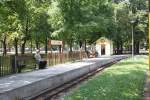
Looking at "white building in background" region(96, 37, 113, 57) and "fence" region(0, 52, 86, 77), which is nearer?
"fence" region(0, 52, 86, 77)

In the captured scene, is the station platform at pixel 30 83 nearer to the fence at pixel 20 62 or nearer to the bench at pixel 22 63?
the fence at pixel 20 62

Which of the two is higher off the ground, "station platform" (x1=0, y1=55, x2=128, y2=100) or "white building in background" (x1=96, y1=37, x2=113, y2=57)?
"white building in background" (x1=96, y1=37, x2=113, y2=57)

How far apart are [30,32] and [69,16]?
67.8ft

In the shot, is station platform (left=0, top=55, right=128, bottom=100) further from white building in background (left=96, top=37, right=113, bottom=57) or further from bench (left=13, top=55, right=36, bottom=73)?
white building in background (left=96, top=37, right=113, bottom=57)

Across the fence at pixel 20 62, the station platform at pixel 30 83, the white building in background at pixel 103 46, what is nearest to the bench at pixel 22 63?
the fence at pixel 20 62

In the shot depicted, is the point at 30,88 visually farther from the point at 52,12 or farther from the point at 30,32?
the point at 30,32

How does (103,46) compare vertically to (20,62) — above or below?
above

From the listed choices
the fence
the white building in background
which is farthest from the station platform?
the white building in background

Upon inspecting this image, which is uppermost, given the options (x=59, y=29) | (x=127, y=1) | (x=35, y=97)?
(x=127, y=1)

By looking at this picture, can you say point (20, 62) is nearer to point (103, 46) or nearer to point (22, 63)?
point (22, 63)

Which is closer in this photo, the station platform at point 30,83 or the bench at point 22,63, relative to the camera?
the station platform at point 30,83

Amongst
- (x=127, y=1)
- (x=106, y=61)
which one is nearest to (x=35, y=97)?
(x=106, y=61)

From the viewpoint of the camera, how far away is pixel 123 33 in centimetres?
8788

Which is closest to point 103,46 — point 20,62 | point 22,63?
point 22,63
